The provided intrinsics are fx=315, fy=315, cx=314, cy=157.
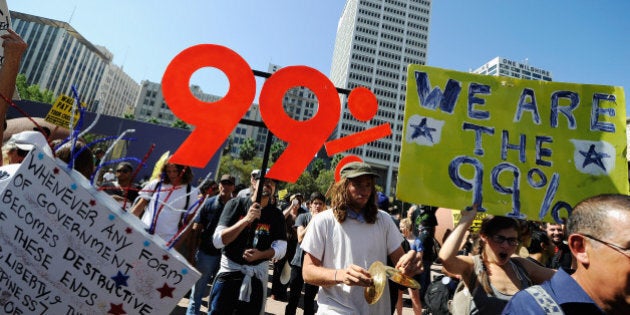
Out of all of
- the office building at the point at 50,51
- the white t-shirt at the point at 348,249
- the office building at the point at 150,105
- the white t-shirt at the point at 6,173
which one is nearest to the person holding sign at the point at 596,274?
the white t-shirt at the point at 348,249

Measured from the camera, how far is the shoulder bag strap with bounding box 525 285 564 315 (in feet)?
3.80

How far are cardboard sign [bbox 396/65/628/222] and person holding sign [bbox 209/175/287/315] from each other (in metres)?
1.43

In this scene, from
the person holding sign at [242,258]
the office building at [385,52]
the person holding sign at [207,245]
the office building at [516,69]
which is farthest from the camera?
the office building at [516,69]

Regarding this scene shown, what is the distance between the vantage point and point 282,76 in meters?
3.02

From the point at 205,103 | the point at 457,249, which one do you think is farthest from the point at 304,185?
the point at 457,249

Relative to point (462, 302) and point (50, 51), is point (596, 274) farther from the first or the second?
point (50, 51)

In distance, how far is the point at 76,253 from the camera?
1444 mm

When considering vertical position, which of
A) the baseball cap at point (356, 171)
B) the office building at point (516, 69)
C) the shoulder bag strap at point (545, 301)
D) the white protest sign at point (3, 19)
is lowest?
the shoulder bag strap at point (545, 301)

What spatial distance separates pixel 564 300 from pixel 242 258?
248 centimetres

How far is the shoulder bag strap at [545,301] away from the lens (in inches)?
45.6

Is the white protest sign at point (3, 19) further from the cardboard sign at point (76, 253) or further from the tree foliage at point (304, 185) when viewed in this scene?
the tree foliage at point (304, 185)

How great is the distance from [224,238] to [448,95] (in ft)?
7.74

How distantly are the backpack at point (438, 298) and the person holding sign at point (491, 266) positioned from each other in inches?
17.2

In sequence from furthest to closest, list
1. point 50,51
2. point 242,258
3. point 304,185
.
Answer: point 50,51 < point 304,185 < point 242,258
